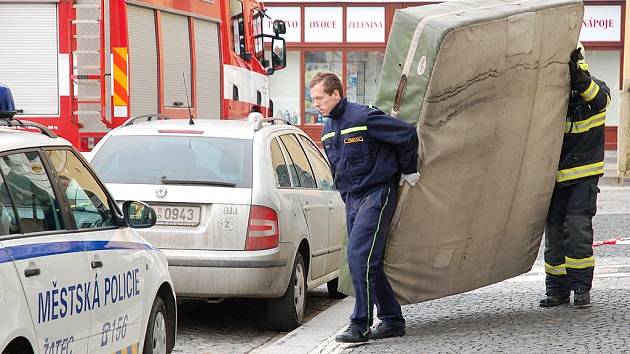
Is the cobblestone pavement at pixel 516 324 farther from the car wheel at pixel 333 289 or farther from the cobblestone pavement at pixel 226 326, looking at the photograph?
the car wheel at pixel 333 289

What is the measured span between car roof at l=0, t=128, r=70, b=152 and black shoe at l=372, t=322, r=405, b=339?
9.92ft

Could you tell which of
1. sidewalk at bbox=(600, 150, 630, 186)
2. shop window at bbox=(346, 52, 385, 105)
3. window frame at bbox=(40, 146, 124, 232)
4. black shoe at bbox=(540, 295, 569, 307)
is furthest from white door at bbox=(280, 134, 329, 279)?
shop window at bbox=(346, 52, 385, 105)

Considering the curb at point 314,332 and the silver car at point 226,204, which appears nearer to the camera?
the curb at point 314,332

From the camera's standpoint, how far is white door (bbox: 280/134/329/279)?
9898 millimetres

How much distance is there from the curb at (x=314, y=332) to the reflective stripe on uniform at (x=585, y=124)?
2.14 meters

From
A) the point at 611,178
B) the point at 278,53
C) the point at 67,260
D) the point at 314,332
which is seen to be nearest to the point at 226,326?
the point at 314,332

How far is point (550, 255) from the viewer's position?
9.67 meters

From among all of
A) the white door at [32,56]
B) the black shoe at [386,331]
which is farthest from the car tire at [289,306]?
the white door at [32,56]

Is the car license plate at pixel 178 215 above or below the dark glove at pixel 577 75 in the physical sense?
below

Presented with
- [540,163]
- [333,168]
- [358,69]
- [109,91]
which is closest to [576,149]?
[540,163]

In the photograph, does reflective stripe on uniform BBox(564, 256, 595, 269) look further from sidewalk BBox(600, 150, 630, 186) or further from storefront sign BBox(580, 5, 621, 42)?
storefront sign BBox(580, 5, 621, 42)

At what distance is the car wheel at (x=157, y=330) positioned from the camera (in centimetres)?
686

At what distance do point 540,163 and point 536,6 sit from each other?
1109mm

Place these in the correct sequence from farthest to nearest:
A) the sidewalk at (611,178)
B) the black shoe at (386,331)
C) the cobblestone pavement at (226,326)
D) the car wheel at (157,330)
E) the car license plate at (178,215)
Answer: the sidewalk at (611,178)
the car license plate at (178,215)
the cobblestone pavement at (226,326)
the black shoe at (386,331)
the car wheel at (157,330)
